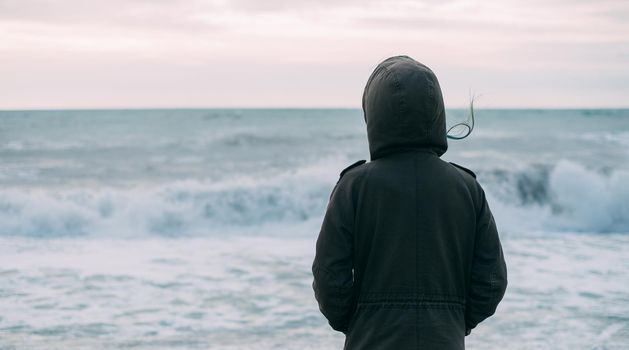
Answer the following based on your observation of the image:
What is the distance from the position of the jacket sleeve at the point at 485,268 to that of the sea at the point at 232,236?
354cm

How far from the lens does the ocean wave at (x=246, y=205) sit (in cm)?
1274

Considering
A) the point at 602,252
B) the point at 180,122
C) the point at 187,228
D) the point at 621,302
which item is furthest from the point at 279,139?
the point at 621,302

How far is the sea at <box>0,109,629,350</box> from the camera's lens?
5883 millimetres

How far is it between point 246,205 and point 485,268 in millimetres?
12608

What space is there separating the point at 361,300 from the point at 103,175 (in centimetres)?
1732

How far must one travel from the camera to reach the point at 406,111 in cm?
191

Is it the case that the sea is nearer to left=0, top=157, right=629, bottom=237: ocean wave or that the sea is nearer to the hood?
left=0, top=157, right=629, bottom=237: ocean wave

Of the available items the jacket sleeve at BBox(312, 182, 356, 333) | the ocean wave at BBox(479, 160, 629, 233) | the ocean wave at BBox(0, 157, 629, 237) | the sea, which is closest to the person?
the jacket sleeve at BBox(312, 182, 356, 333)

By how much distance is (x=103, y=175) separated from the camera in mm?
18406

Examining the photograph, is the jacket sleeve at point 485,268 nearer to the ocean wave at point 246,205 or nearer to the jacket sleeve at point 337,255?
the jacket sleeve at point 337,255

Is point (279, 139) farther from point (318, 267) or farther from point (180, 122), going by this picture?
point (318, 267)

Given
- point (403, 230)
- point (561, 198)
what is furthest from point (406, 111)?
point (561, 198)

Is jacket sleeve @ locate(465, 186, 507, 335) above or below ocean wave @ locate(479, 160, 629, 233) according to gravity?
above

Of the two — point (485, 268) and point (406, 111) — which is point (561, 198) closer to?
point (485, 268)
